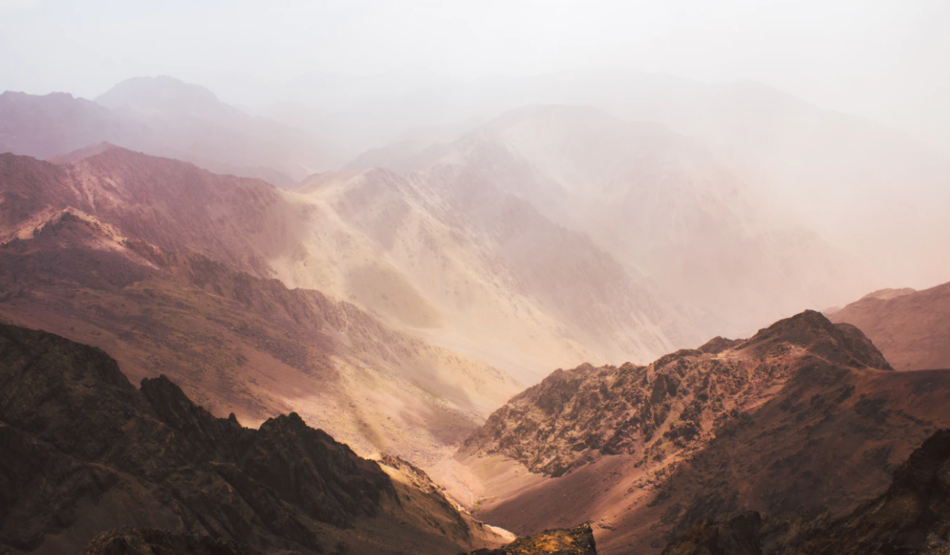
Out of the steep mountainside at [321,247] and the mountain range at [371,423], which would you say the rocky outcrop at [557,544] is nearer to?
the mountain range at [371,423]

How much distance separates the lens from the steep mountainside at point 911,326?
7462 centimetres

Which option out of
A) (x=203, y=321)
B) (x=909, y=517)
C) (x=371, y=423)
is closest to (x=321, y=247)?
(x=203, y=321)

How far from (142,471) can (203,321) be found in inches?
2303

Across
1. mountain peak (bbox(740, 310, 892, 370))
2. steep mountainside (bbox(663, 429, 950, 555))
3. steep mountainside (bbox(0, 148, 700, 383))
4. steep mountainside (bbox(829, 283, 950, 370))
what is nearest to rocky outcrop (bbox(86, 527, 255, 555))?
steep mountainside (bbox(663, 429, 950, 555))

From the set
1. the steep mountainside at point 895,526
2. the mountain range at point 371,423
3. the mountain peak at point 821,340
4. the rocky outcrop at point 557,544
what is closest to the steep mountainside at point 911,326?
the mountain range at point 371,423

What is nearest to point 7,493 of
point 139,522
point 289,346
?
point 139,522

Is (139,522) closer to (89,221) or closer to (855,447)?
(855,447)

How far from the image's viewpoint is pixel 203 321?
8350 cm

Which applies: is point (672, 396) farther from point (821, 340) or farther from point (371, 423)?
point (371, 423)

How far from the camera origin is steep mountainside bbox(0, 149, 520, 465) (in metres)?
71.2

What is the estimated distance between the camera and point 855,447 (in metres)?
41.0

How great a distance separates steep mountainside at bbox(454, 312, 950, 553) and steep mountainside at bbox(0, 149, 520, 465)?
19.9 m

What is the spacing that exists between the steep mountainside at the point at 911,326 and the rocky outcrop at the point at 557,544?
2672 inches

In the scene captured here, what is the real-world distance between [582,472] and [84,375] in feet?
150
